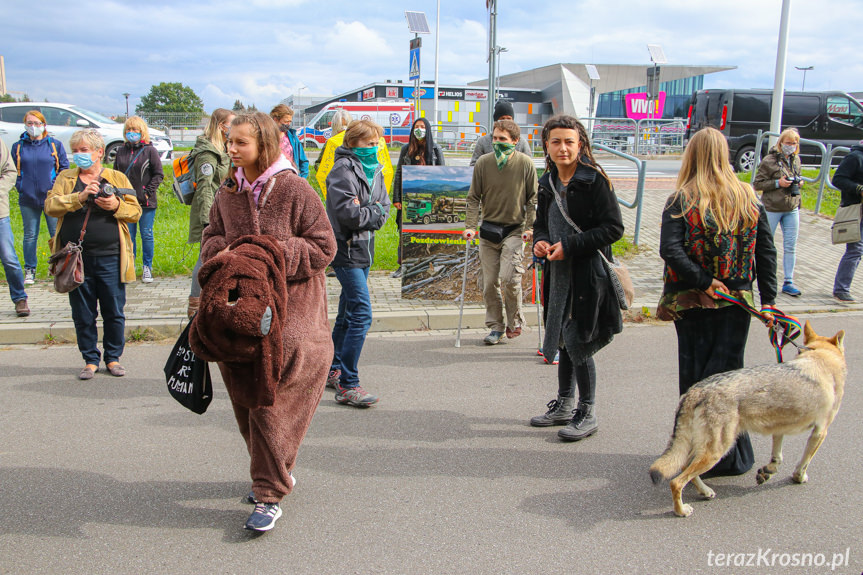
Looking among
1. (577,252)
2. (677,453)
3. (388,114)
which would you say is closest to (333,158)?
(577,252)

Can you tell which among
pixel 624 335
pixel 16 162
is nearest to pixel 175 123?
pixel 16 162

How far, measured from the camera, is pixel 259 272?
9.18 feet

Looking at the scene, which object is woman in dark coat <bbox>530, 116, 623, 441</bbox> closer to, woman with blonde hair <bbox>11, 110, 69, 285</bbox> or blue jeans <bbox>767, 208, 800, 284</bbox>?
blue jeans <bbox>767, 208, 800, 284</bbox>

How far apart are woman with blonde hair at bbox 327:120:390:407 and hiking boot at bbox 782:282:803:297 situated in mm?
5845

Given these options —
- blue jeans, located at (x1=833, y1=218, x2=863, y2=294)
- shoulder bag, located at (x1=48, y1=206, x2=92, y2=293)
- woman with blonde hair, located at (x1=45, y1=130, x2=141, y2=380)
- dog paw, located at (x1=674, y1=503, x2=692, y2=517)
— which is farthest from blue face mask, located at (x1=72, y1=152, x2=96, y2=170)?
blue jeans, located at (x1=833, y1=218, x2=863, y2=294)

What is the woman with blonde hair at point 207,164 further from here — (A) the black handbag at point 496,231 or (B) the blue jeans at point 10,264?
(A) the black handbag at point 496,231

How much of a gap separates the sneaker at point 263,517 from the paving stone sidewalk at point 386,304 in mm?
4081

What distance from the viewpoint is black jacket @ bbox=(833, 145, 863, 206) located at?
25.5 ft

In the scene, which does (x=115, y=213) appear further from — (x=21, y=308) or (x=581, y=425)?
(x=581, y=425)

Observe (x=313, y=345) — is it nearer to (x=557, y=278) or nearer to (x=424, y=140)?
(x=557, y=278)

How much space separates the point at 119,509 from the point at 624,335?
506 cm

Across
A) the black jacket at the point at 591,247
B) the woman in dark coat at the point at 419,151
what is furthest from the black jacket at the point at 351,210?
the woman in dark coat at the point at 419,151

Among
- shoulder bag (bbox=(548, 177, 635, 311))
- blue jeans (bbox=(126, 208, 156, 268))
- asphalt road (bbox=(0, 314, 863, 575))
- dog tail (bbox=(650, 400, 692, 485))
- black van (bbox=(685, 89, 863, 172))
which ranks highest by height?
black van (bbox=(685, 89, 863, 172))

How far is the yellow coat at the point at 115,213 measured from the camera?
5.20 meters
